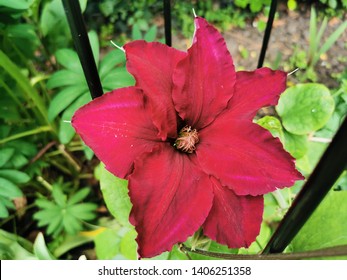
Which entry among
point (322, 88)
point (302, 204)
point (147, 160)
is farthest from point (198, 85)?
point (322, 88)

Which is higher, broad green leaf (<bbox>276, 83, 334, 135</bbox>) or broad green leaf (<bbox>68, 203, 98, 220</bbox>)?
broad green leaf (<bbox>276, 83, 334, 135</bbox>)

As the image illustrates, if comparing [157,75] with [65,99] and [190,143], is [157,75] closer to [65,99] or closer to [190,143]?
[190,143]

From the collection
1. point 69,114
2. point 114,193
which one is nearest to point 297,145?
point 114,193

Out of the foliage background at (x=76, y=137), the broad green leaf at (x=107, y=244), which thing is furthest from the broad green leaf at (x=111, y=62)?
the broad green leaf at (x=107, y=244)

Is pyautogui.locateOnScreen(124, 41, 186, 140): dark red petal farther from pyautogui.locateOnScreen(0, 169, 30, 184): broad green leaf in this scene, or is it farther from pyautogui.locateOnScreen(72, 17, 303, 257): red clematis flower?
pyautogui.locateOnScreen(0, 169, 30, 184): broad green leaf

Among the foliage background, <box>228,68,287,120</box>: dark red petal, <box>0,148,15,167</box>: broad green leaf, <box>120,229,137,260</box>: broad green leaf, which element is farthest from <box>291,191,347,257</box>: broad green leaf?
<box>0,148,15,167</box>: broad green leaf

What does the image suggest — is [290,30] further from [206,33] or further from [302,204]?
[302,204]
